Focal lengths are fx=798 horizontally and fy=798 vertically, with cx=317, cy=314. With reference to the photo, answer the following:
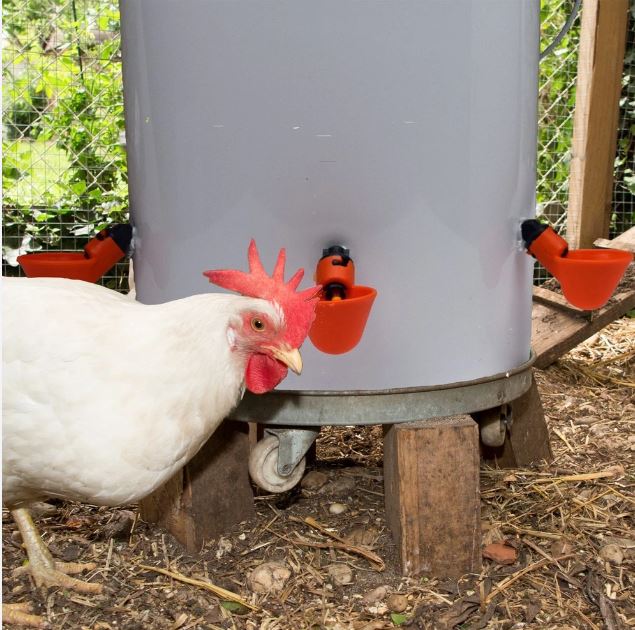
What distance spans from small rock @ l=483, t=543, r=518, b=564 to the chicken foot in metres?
0.76

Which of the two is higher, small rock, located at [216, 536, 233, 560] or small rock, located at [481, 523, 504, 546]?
small rock, located at [481, 523, 504, 546]

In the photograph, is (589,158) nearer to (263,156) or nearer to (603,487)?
(603,487)

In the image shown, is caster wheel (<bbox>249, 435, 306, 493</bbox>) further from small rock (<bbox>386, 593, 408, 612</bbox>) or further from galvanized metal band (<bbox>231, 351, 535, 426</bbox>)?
small rock (<bbox>386, 593, 408, 612</bbox>)

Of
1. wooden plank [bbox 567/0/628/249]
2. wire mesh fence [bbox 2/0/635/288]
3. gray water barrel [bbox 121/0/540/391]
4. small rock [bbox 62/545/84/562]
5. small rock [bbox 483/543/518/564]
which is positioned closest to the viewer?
gray water barrel [bbox 121/0/540/391]

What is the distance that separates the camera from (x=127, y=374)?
1227 millimetres

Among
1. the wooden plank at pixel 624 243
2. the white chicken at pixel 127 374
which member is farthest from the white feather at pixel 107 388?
the wooden plank at pixel 624 243

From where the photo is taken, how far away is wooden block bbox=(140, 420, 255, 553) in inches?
63.9

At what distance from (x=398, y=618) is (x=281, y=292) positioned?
2.04ft

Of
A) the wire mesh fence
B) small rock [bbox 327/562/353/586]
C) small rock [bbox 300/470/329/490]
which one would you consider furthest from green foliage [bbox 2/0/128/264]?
small rock [bbox 327/562/353/586]

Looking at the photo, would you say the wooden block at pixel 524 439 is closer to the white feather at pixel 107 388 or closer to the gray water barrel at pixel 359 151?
the gray water barrel at pixel 359 151

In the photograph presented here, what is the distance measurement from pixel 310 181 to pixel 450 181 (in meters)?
0.25

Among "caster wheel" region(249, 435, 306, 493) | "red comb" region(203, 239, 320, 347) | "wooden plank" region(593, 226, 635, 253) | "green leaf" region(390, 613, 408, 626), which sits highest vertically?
"red comb" region(203, 239, 320, 347)

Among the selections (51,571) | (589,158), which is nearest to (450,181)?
(51,571)

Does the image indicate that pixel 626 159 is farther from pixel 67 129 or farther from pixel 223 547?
pixel 223 547
